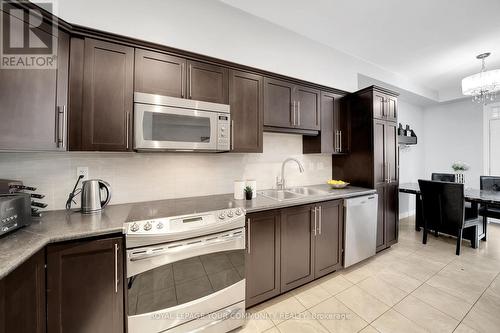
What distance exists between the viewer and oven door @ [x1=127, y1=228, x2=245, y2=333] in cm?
123

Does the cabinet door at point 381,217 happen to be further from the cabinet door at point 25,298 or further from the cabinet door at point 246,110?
the cabinet door at point 25,298

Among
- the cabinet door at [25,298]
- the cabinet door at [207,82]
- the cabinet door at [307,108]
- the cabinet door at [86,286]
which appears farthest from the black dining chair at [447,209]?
the cabinet door at [25,298]

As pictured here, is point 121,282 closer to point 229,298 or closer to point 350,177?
point 229,298

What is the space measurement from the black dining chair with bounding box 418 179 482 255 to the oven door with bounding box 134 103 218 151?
10.9 feet

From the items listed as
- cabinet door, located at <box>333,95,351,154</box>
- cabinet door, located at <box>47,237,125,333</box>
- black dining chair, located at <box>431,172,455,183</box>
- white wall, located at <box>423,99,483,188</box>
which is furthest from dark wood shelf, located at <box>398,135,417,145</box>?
cabinet door, located at <box>47,237,125,333</box>

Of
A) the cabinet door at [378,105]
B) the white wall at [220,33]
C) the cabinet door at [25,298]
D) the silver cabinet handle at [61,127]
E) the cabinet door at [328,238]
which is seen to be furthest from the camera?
the cabinet door at [378,105]

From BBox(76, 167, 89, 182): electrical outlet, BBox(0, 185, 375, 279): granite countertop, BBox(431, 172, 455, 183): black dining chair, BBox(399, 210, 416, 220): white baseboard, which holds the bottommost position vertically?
BBox(399, 210, 416, 220): white baseboard

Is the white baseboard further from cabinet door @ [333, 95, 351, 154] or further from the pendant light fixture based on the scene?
cabinet door @ [333, 95, 351, 154]

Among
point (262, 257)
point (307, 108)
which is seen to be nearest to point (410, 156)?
point (307, 108)

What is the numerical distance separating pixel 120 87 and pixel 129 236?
1145 millimetres

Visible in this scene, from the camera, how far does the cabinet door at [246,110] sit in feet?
6.45

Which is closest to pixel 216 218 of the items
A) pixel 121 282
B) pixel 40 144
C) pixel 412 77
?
pixel 121 282

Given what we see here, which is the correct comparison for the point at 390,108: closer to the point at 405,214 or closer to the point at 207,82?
the point at 207,82

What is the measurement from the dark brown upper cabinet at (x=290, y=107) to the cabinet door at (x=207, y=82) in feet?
1.64
